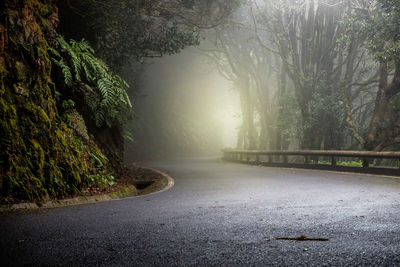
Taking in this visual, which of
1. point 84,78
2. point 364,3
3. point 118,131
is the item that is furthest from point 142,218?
point 364,3

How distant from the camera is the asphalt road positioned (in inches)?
134

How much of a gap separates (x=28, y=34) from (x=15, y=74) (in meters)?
1.12

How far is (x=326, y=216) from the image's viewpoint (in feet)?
17.3

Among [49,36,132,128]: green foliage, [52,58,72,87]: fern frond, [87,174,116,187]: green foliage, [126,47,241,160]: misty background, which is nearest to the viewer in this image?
[87,174,116,187]: green foliage

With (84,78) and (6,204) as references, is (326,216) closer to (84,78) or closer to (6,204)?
(6,204)

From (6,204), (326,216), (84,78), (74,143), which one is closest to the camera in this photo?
(326,216)

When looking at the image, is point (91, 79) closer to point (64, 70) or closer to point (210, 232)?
point (64, 70)

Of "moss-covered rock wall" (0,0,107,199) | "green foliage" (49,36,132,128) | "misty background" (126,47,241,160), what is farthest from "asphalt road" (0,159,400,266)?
"misty background" (126,47,241,160)

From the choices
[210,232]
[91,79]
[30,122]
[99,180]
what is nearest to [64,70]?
[91,79]

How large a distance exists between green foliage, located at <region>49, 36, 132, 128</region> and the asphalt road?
3840 millimetres

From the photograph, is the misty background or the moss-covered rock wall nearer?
the moss-covered rock wall

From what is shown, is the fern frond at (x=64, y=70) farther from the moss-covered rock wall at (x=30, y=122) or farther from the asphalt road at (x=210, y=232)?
the asphalt road at (x=210, y=232)

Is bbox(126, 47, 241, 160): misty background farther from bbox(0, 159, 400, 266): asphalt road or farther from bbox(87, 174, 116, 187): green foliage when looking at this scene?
bbox(0, 159, 400, 266): asphalt road

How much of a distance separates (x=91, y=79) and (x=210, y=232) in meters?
7.62
